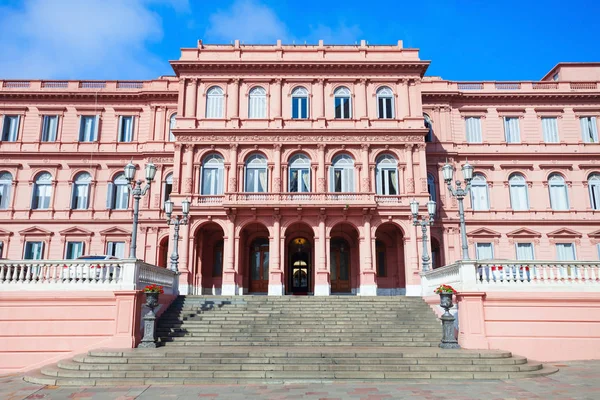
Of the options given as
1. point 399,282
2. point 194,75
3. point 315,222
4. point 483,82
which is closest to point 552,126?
point 483,82

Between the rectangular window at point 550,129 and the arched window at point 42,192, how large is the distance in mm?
34677

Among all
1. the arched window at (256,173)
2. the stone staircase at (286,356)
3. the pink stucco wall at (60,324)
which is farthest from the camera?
the arched window at (256,173)

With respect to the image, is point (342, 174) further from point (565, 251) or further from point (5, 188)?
point (5, 188)

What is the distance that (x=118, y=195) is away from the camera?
3194 cm

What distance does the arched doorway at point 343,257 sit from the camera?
2888 centimetres

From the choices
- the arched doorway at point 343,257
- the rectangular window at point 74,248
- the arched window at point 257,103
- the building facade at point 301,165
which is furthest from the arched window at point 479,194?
the rectangular window at point 74,248

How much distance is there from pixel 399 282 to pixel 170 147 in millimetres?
17879

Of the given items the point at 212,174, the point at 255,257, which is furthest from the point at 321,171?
the point at 255,257

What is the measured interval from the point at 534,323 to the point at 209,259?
1970cm

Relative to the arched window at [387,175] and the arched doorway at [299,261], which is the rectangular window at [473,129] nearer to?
the arched window at [387,175]

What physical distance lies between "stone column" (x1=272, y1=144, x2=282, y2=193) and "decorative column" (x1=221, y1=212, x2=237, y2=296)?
3.10 m

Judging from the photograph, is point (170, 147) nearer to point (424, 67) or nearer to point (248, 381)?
point (424, 67)

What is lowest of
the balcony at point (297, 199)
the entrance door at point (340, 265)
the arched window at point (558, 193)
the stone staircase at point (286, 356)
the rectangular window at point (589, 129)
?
the stone staircase at point (286, 356)

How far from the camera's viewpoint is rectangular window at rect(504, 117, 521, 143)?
32562 mm
